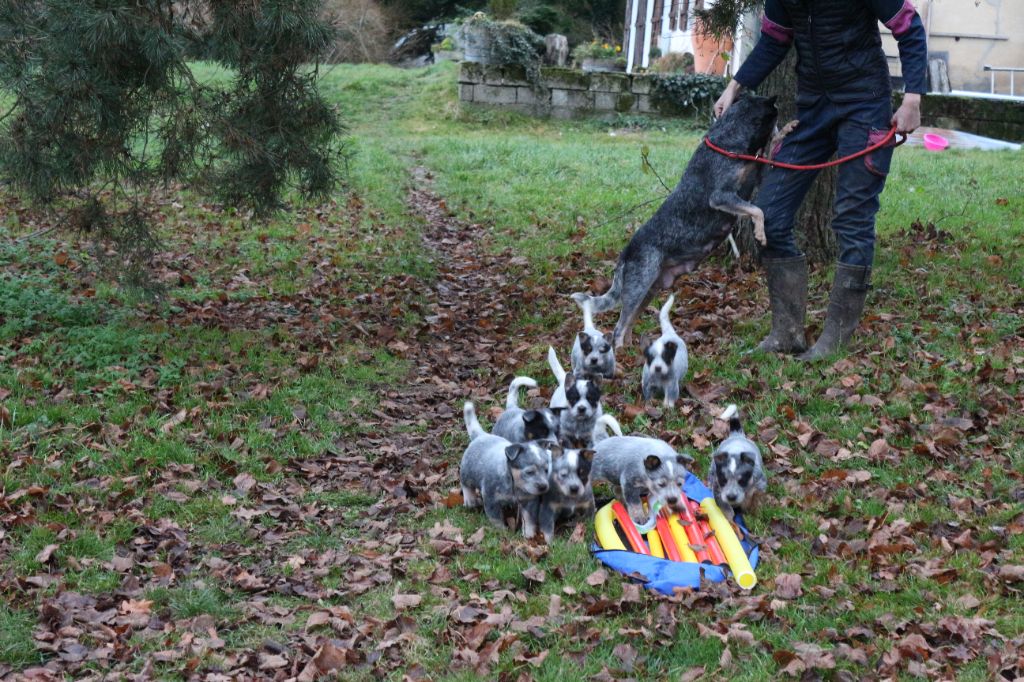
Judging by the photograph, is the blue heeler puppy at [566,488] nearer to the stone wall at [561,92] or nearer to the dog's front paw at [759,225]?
the dog's front paw at [759,225]

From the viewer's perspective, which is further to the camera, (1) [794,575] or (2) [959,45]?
(2) [959,45]

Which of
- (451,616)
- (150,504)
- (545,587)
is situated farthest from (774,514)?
(150,504)

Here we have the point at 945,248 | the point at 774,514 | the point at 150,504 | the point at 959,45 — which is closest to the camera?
the point at 774,514

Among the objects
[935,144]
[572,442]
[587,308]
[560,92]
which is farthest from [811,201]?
[560,92]

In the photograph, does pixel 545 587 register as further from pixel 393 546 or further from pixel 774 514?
pixel 774 514

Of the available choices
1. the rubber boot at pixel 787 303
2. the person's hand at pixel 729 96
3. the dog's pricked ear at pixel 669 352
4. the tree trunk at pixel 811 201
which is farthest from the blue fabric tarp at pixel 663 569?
the tree trunk at pixel 811 201

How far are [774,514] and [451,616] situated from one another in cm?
181

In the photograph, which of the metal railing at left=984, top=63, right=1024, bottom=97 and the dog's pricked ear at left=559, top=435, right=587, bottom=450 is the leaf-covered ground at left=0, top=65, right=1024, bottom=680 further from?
the metal railing at left=984, top=63, right=1024, bottom=97

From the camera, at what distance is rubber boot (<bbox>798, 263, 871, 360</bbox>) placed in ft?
23.1

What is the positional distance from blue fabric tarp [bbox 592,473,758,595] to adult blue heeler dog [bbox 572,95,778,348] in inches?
113

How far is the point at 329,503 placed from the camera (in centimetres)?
594

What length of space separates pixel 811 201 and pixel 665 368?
335 centimetres

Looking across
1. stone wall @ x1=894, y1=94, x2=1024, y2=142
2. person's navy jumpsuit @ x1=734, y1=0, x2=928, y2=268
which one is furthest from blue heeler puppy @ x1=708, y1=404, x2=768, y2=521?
stone wall @ x1=894, y1=94, x2=1024, y2=142

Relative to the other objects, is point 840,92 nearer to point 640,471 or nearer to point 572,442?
point 572,442
